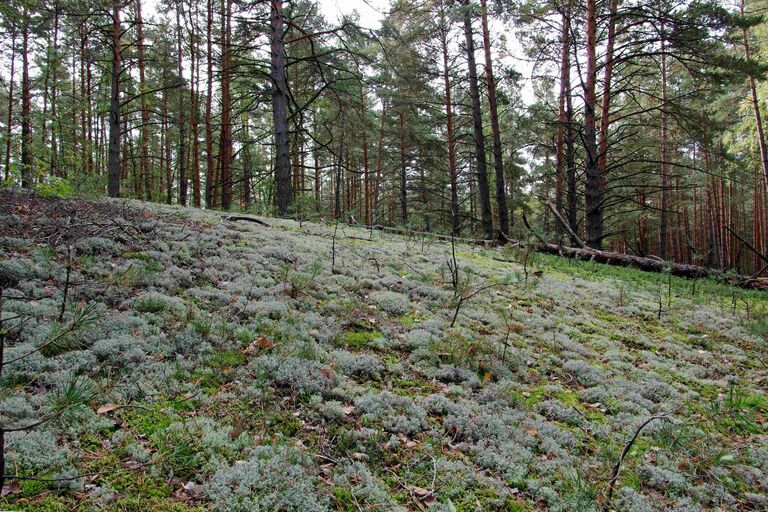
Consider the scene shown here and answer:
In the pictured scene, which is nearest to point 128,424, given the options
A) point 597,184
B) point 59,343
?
point 59,343

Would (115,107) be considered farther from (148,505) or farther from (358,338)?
(148,505)

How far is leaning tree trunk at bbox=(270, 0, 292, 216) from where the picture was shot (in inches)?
385

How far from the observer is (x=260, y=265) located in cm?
549

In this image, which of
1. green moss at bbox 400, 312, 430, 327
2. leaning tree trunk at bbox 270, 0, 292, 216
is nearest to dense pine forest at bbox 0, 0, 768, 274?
leaning tree trunk at bbox 270, 0, 292, 216

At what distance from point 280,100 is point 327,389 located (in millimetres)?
8828

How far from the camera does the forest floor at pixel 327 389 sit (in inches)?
89.9

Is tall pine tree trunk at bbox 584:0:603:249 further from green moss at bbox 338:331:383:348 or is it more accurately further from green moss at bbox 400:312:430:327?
green moss at bbox 338:331:383:348

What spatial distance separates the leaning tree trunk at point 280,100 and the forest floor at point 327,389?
4.44m

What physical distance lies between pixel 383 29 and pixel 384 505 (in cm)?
968

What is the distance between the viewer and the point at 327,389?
3.22 metres

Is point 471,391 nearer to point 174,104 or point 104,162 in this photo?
point 174,104

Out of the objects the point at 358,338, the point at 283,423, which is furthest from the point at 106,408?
the point at 358,338

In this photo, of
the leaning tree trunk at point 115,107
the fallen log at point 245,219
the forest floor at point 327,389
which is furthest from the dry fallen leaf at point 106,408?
the leaning tree trunk at point 115,107

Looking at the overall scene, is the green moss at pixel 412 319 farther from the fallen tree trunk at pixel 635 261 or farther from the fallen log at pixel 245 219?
the fallen tree trunk at pixel 635 261
